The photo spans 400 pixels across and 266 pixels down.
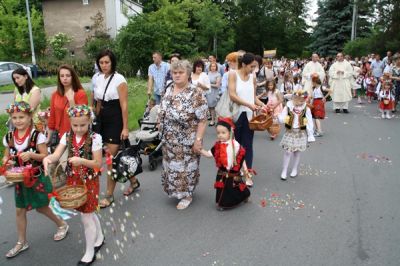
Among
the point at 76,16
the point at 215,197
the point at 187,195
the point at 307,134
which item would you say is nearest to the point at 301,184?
the point at 307,134

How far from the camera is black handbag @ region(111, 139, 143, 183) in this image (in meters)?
5.06

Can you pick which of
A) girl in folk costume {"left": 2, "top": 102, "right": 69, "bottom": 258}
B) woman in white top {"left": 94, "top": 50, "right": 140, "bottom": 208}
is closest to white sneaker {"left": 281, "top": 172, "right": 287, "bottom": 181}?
woman in white top {"left": 94, "top": 50, "right": 140, "bottom": 208}

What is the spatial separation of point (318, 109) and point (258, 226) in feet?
20.1

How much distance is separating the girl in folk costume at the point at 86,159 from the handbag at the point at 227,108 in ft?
7.90

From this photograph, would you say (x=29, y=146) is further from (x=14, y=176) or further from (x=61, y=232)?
(x=61, y=232)

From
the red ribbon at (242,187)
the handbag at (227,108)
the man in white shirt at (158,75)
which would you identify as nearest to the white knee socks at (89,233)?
the red ribbon at (242,187)

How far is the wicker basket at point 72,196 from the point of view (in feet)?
10.8

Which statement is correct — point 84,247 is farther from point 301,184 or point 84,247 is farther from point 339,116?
point 339,116

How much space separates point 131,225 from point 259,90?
6.55 metres

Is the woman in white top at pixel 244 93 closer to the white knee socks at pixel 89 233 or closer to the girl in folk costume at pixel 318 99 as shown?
the white knee socks at pixel 89 233

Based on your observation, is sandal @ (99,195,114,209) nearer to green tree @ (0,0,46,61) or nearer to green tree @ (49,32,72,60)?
green tree @ (49,32,72,60)

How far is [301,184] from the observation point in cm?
598

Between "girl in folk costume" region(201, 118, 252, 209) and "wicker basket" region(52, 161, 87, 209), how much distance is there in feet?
6.08

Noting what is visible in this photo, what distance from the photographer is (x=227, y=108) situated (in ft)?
18.6
